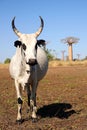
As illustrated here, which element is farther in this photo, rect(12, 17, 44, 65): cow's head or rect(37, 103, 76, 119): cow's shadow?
rect(37, 103, 76, 119): cow's shadow

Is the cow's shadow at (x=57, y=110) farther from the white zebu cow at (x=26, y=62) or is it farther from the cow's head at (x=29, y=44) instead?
the cow's head at (x=29, y=44)

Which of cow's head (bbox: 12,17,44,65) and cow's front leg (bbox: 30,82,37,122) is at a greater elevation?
cow's head (bbox: 12,17,44,65)

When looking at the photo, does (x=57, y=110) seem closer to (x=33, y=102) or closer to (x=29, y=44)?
(x=33, y=102)

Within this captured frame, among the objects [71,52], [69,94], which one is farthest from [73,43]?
[69,94]

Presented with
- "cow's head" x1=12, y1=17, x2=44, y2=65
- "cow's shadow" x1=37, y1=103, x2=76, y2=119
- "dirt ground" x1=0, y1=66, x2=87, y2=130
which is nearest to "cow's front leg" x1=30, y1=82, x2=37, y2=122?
"dirt ground" x1=0, y1=66, x2=87, y2=130

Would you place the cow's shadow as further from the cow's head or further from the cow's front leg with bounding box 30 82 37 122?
the cow's head

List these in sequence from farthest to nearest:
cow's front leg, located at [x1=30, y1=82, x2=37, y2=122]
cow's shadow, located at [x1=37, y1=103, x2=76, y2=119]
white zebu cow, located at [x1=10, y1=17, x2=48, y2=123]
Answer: cow's shadow, located at [x1=37, y1=103, x2=76, y2=119], cow's front leg, located at [x1=30, y1=82, x2=37, y2=122], white zebu cow, located at [x1=10, y1=17, x2=48, y2=123]

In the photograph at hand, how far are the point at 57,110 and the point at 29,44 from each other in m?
3.15

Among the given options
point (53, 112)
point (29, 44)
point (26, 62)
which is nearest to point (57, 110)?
point (53, 112)

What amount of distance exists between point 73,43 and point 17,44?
75.8 m

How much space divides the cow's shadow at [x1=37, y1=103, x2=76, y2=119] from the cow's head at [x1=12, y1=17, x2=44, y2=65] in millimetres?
2271

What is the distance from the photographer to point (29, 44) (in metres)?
7.83

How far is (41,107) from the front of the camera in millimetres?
10719

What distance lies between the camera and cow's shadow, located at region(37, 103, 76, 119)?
9359 millimetres
